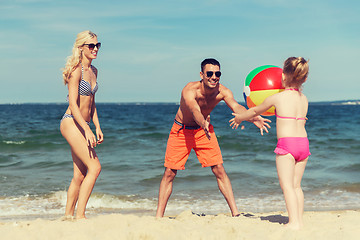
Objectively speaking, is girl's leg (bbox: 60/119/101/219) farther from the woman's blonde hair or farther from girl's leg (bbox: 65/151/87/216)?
the woman's blonde hair

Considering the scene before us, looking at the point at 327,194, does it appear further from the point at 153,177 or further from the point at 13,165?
the point at 13,165

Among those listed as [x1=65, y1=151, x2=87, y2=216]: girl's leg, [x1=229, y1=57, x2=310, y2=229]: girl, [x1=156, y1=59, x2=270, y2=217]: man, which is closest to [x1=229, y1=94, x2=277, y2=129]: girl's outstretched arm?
[x1=229, y1=57, x2=310, y2=229]: girl

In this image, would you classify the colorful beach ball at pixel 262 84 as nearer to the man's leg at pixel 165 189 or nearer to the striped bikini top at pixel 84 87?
the man's leg at pixel 165 189

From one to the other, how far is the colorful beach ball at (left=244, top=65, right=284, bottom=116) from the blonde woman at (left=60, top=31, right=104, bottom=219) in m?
1.91

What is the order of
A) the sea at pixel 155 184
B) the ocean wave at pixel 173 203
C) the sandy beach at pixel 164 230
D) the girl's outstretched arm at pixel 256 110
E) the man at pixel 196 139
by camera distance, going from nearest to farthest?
the sandy beach at pixel 164 230 < the girl's outstretched arm at pixel 256 110 < the man at pixel 196 139 < the ocean wave at pixel 173 203 < the sea at pixel 155 184

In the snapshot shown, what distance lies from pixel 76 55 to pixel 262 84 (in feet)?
7.20

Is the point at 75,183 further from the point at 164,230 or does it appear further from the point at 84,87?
the point at 164,230

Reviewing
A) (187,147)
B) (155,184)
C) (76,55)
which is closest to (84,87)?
(76,55)

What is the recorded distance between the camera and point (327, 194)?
815 centimetres

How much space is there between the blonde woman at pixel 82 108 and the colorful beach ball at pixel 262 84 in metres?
1.91

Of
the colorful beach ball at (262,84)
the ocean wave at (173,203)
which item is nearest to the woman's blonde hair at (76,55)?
the colorful beach ball at (262,84)

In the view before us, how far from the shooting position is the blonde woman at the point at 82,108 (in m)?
4.39

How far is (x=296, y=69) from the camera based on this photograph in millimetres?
4008

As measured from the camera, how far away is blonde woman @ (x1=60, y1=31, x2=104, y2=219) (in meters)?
4.39
